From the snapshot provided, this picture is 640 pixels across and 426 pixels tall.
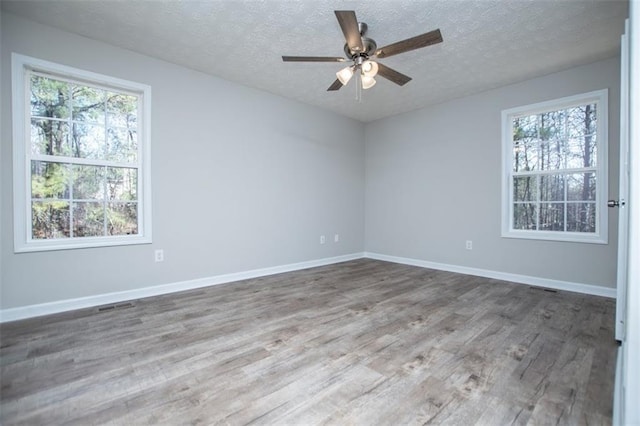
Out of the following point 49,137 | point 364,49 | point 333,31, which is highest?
point 333,31

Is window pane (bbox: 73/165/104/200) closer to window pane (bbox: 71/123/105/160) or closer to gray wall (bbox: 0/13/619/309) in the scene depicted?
window pane (bbox: 71/123/105/160)

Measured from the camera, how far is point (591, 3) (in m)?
2.26

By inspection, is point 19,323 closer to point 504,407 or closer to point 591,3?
point 504,407

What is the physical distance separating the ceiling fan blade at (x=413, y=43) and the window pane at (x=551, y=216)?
2.84 meters

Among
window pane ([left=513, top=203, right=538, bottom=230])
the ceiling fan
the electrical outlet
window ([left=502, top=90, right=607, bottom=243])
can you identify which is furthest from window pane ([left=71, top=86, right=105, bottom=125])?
window pane ([left=513, top=203, right=538, bottom=230])

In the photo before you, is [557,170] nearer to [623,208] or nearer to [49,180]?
[623,208]

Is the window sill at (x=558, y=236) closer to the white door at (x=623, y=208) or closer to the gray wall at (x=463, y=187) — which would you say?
the gray wall at (x=463, y=187)

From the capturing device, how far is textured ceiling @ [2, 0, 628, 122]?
2.32m

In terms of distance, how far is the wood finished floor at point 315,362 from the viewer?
137cm

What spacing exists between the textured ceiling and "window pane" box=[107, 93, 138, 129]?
523mm

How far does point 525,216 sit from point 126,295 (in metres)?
4.99

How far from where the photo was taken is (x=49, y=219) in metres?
2.66

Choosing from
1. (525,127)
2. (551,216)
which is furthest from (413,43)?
(551,216)

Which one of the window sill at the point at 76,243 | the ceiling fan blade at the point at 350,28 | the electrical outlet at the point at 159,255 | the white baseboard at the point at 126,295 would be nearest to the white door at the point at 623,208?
the ceiling fan blade at the point at 350,28
